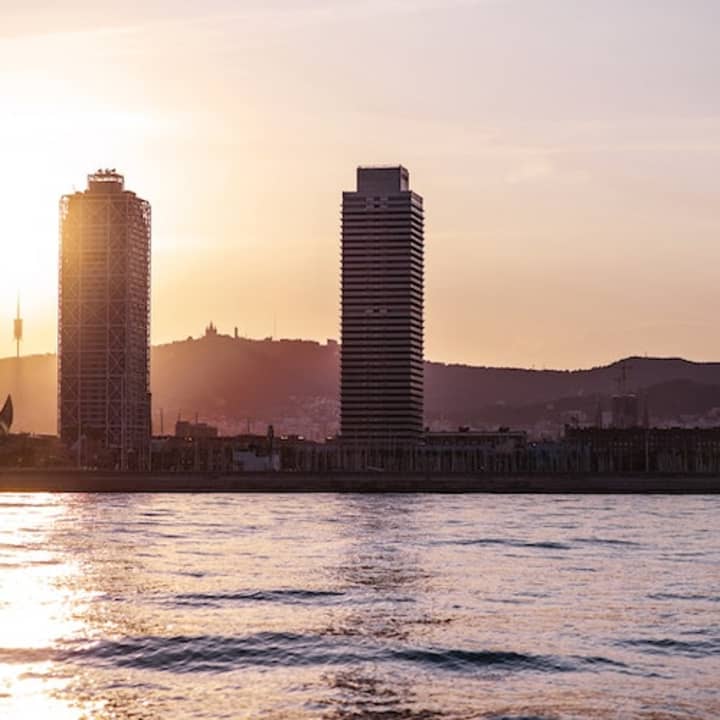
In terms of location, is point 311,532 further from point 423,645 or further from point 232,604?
point 423,645

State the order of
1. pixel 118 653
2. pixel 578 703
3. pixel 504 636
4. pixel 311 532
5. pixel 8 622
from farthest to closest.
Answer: pixel 311 532, pixel 8 622, pixel 504 636, pixel 118 653, pixel 578 703

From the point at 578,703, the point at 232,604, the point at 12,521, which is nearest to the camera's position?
the point at 578,703

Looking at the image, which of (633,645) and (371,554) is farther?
(371,554)

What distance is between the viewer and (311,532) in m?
109

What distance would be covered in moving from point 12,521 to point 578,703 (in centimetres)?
10111

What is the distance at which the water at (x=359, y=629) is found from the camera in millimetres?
38438

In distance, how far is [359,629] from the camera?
50.6m

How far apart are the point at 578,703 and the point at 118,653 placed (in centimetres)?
1439

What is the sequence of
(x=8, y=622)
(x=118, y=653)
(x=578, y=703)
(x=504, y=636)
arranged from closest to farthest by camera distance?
(x=578, y=703), (x=118, y=653), (x=504, y=636), (x=8, y=622)

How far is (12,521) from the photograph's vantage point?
132750 mm

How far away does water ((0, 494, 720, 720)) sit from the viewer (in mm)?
38438

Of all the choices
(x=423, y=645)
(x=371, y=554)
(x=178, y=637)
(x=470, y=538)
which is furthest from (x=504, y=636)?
(x=470, y=538)

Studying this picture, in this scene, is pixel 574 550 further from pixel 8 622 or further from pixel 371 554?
pixel 8 622

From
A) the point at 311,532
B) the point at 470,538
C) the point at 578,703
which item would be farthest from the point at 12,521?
the point at 578,703
